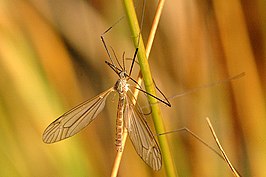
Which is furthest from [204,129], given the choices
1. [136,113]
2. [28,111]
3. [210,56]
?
[28,111]

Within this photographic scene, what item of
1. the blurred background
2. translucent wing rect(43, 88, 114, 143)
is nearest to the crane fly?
translucent wing rect(43, 88, 114, 143)

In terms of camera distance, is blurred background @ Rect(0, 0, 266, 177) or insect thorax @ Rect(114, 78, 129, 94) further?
blurred background @ Rect(0, 0, 266, 177)

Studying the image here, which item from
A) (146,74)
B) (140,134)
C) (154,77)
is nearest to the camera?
(146,74)

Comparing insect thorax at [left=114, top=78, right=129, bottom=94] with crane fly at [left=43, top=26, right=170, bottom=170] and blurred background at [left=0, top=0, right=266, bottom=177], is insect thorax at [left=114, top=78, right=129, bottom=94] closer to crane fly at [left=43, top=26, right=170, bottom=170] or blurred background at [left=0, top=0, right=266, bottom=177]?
crane fly at [left=43, top=26, right=170, bottom=170]

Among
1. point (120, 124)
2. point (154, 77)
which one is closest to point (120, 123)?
point (120, 124)

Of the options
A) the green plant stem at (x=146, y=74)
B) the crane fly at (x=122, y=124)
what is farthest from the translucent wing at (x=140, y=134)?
the green plant stem at (x=146, y=74)

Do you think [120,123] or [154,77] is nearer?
[120,123]

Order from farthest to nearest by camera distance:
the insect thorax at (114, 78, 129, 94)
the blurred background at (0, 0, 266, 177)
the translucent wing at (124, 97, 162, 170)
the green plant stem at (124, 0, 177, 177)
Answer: the blurred background at (0, 0, 266, 177)
the insect thorax at (114, 78, 129, 94)
the translucent wing at (124, 97, 162, 170)
the green plant stem at (124, 0, 177, 177)

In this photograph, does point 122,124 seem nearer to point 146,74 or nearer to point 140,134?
point 140,134
